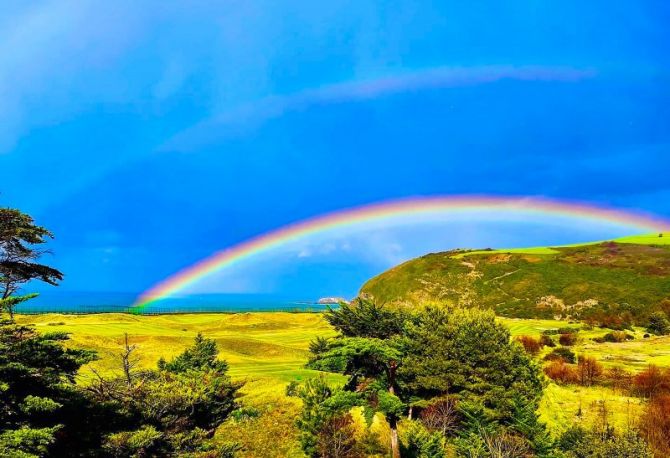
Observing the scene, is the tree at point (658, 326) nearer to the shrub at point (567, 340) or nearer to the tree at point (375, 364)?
the shrub at point (567, 340)

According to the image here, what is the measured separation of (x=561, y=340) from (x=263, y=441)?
2005 inches

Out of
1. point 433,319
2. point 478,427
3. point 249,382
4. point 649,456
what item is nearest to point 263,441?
point 249,382

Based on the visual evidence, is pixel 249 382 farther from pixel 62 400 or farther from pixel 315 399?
pixel 62 400

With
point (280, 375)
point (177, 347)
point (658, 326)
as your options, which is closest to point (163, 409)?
point (280, 375)

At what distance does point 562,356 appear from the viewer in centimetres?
5144

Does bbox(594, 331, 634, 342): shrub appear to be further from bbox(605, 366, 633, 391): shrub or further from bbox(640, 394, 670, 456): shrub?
bbox(640, 394, 670, 456): shrub

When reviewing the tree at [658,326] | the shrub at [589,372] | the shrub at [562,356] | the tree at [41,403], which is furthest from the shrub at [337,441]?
the tree at [658,326]

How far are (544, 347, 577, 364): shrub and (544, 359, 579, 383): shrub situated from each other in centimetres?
310

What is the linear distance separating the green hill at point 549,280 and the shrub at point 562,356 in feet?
120

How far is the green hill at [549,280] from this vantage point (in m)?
112

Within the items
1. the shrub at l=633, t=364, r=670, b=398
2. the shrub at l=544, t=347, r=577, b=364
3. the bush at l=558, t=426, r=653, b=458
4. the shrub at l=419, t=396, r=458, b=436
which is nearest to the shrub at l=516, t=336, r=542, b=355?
the shrub at l=544, t=347, r=577, b=364

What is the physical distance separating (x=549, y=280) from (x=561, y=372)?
324 ft

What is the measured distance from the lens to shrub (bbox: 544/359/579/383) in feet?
141

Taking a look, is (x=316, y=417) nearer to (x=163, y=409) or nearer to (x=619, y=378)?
(x=163, y=409)
